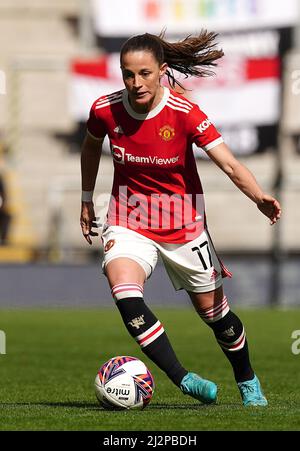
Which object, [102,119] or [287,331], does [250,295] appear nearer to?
[287,331]

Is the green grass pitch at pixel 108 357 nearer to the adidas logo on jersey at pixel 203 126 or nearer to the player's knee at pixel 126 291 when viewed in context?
the player's knee at pixel 126 291

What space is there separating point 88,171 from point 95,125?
0.33 metres

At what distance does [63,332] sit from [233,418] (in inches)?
317

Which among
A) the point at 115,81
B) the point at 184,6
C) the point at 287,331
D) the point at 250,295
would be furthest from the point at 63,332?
the point at 184,6

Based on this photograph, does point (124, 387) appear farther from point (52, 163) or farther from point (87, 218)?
point (52, 163)

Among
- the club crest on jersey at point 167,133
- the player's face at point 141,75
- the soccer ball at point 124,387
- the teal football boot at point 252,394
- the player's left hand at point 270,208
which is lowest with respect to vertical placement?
the teal football boot at point 252,394

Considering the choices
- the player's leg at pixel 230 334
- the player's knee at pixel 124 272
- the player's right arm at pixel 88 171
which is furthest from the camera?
the player's right arm at pixel 88 171

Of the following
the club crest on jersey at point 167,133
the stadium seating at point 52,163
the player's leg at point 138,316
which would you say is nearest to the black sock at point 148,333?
the player's leg at point 138,316

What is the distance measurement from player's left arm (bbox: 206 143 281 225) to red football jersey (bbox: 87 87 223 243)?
0.21ft

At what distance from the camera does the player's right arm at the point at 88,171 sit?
290 inches

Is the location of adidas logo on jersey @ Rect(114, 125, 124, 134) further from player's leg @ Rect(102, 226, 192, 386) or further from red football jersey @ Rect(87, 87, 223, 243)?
player's leg @ Rect(102, 226, 192, 386)
